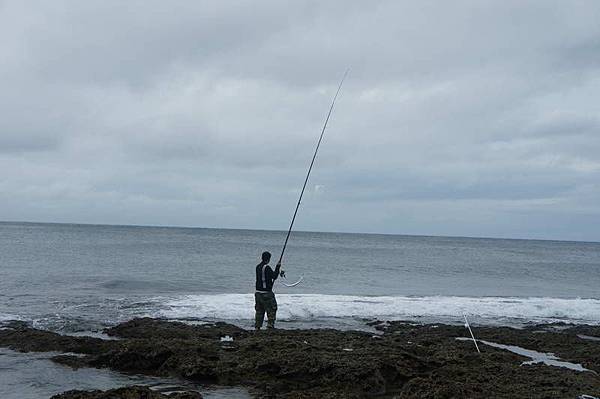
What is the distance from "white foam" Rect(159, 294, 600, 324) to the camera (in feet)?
65.2

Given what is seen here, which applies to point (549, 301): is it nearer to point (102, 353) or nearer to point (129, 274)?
point (102, 353)

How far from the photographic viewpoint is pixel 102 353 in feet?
37.4

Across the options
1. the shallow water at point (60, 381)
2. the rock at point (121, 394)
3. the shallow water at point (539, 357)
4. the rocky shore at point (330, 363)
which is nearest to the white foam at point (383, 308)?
the rocky shore at point (330, 363)

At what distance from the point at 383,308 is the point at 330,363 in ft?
40.8

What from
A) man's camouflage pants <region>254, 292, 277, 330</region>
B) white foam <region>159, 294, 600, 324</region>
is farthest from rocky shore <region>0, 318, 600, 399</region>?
white foam <region>159, 294, 600, 324</region>

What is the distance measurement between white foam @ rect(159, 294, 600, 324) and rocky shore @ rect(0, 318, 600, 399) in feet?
19.0

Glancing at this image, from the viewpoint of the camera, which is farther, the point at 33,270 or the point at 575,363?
the point at 33,270

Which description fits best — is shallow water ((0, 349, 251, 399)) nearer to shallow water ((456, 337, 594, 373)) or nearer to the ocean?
the ocean

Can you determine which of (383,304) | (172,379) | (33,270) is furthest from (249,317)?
(33,270)

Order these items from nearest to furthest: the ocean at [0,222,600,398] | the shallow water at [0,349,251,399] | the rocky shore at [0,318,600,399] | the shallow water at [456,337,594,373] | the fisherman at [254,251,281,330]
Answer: the rocky shore at [0,318,600,399]
the shallow water at [0,349,251,399]
the shallow water at [456,337,594,373]
the fisherman at [254,251,281,330]
the ocean at [0,222,600,398]

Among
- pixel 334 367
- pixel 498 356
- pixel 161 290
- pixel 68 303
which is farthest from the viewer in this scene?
pixel 161 290

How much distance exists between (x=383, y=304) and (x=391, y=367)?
43.7ft

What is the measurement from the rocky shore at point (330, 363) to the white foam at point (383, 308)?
578 cm

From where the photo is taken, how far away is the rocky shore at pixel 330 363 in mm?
8766
